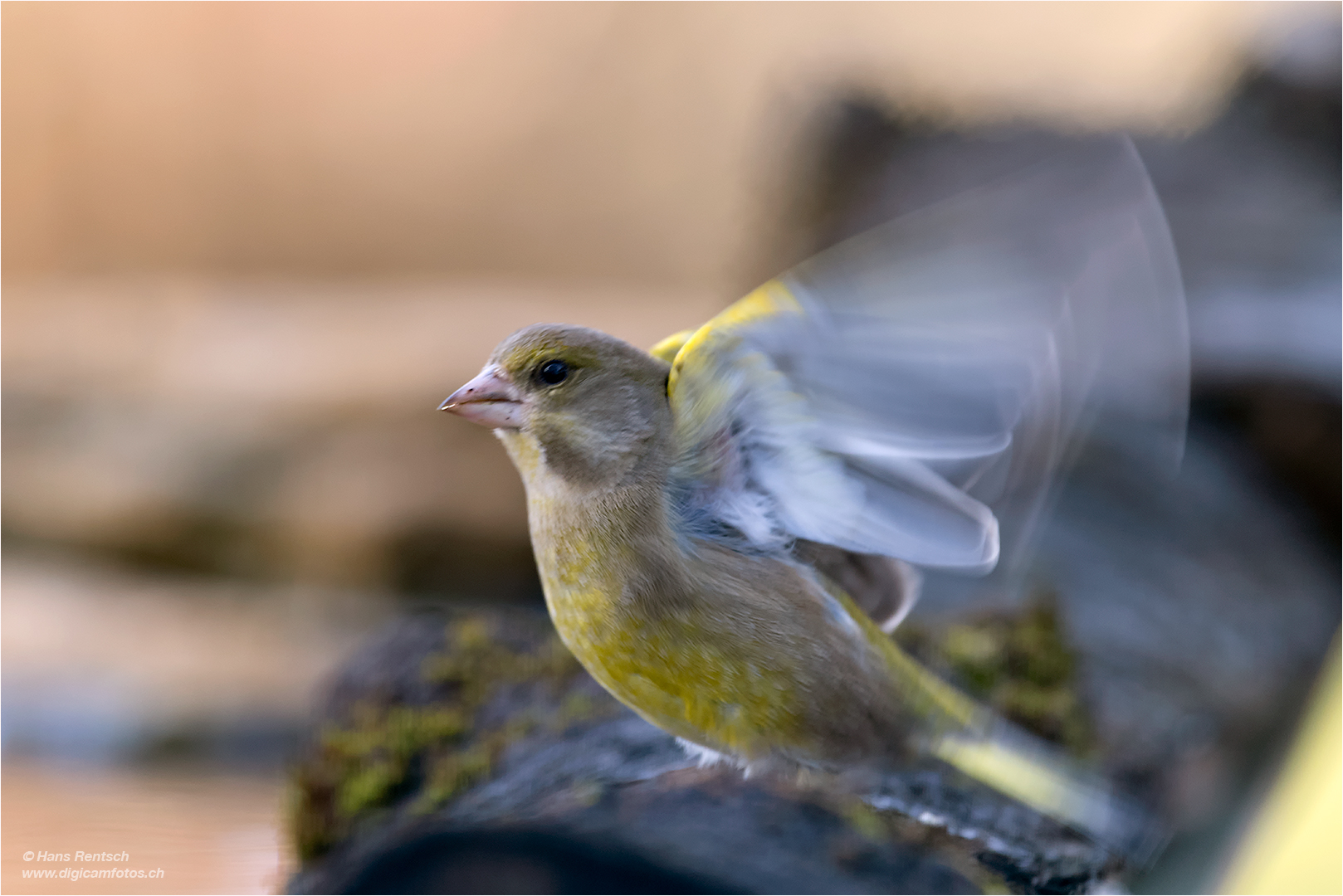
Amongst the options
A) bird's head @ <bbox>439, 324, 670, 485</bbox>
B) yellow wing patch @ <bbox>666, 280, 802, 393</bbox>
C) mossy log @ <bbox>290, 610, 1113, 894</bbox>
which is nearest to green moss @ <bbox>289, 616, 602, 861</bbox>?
mossy log @ <bbox>290, 610, 1113, 894</bbox>

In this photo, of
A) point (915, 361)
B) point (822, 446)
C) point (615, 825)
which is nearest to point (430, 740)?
point (615, 825)

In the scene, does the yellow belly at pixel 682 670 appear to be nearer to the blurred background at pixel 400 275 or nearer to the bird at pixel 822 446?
the bird at pixel 822 446

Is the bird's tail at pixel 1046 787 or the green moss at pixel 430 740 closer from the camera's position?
the bird's tail at pixel 1046 787

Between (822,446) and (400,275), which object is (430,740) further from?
(400,275)

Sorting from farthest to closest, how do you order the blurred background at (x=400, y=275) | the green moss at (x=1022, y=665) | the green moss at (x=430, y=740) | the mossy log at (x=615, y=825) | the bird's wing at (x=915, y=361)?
the blurred background at (x=400, y=275) < the green moss at (x=1022, y=665) < the green moss at (x=430, y=740) < the mossy log at (x=615, y=825) < the bird's wing at (x=915, y=361)

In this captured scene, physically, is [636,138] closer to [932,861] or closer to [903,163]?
[903,163]

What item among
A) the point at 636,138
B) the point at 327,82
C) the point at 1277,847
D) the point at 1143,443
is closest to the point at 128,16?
the point at 327,82

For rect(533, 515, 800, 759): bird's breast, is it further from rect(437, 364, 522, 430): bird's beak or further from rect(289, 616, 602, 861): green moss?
rect(289, 616, 602, 861): green moss

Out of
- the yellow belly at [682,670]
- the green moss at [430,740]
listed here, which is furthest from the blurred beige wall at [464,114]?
the yellow belly at [682,670]
